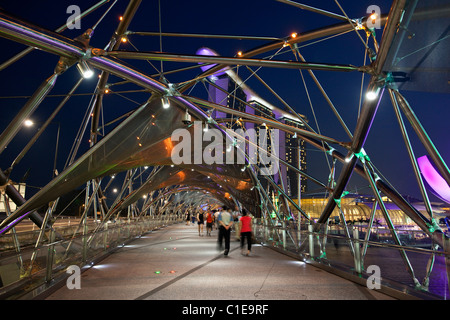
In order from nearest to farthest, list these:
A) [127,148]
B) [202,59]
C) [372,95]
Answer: [202,59]
[372,95]
[127,148]

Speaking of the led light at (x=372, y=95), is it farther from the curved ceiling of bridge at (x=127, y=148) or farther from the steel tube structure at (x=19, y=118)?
the steel tube structure at (x=19, y=118)

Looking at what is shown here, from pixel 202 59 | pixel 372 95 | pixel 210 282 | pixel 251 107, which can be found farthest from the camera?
pixel 251 107

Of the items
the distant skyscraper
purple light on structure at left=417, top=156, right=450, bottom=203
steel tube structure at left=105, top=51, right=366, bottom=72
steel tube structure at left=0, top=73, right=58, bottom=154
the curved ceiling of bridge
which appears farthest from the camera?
the distant skyscraper

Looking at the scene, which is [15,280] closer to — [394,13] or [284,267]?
[284,267]

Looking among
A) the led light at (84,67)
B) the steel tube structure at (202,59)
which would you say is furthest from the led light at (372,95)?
the led light at (84,67)

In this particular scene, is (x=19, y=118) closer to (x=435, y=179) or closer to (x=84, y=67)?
(x=84, y=67)

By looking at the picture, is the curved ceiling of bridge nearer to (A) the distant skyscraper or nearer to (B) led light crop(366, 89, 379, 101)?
(B) led light crop(366, 89, 379, 101)

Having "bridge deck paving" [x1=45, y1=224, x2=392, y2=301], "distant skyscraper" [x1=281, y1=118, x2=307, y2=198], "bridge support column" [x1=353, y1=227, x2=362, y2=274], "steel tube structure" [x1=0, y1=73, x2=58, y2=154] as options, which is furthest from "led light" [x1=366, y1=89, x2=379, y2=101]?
"distant skyscraper" [x1=281, y1=118, x2=307, y2=198]

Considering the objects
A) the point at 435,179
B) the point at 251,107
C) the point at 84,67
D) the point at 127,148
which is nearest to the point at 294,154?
the point at 435,179

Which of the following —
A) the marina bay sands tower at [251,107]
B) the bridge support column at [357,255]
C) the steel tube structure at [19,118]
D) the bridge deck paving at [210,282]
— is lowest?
the bridge deck paving at [210,282]

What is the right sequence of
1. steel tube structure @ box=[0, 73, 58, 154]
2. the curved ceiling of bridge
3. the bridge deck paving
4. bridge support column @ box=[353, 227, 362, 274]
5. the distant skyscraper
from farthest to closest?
the distant skyscraper < the curved ceiling of bridge < steel tube structure @ box=[0, 73, 58, 154] < bridge support column @ box=[353, 227, 362, 274] < the bridge deck paving

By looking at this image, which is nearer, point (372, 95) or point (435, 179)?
point (372, 95)
